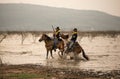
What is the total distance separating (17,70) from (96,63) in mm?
2486

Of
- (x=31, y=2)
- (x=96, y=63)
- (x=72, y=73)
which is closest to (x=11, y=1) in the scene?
(x=31, y=2)

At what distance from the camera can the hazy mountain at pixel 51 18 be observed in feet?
41.8

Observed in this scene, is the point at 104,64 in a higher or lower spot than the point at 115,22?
lower

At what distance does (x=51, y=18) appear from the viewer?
12750mm

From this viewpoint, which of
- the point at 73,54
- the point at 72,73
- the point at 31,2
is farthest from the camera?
the point at 31,2

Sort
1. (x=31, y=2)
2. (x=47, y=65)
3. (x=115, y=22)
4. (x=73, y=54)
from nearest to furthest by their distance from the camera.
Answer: (x=47, y=65) → (x=73, y=54) → (x=31, y=2) → (x=115, y=22)

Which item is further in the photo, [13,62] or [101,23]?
[101,23]

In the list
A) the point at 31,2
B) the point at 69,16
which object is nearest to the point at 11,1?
the point at 31,2

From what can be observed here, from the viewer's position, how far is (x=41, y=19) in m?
13.3

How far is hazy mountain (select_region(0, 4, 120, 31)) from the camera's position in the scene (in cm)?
1274

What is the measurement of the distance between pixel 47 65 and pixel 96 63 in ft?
4.71

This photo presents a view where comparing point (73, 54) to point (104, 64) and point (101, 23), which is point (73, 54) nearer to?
point (104, 64)

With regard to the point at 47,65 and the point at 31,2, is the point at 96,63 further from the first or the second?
the point at 31,2

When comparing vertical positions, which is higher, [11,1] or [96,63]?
[11,1]
